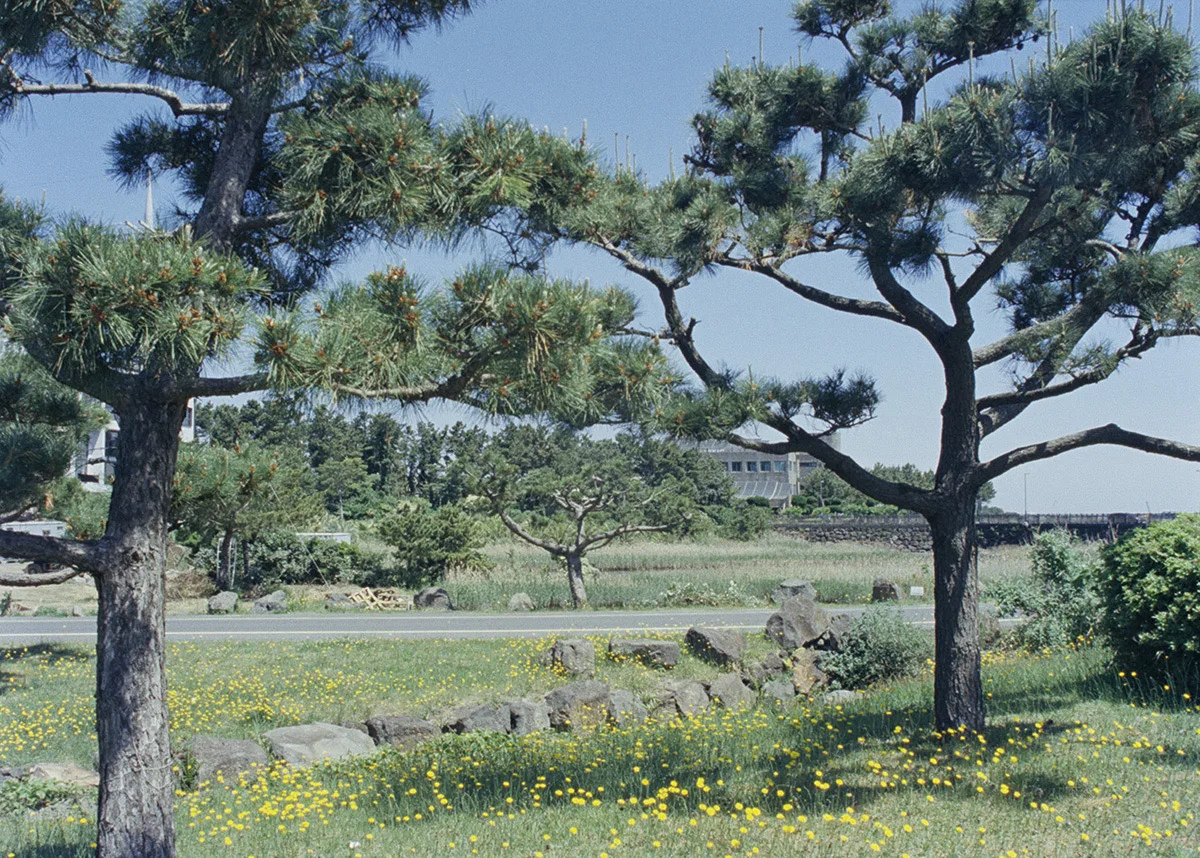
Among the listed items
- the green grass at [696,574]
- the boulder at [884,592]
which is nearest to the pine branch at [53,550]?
the green grass at [696,574]

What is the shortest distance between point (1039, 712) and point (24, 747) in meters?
9.13

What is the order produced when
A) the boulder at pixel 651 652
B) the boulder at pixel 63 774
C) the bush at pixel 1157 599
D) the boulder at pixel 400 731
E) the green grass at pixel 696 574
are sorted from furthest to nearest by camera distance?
the green grass at pixel 696 574, the boulder at pixel 651 652, the boulder at pixel 400 731, the bush at pixel 1157 599, the boulder at pixel 63 774

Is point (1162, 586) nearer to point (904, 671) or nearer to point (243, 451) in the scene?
point (904, 671)

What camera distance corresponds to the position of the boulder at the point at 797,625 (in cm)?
1359

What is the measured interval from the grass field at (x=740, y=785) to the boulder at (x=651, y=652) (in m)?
2.56

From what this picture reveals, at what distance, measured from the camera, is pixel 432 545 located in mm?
23672

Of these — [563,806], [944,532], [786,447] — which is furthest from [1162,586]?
[563,806]

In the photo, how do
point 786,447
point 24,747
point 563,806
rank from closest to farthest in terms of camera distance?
point 563,806, point 786,447, point 24,747

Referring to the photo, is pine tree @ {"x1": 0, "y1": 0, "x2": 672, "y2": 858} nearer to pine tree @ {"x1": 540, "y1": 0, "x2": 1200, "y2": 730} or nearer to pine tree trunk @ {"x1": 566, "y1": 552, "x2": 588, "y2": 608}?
pine tree @ {"x1": 540, "y1": 0, "x2": 1200, "y2": 730}

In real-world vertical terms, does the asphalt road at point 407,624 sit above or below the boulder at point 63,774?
above

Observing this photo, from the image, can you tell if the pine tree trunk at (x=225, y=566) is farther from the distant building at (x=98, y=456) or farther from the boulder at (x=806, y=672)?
the boulder at (x=806, y=672)

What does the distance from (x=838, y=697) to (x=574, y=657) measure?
11.2 feet

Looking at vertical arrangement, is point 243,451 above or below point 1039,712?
above

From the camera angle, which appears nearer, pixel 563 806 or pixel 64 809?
pixel 563 806
